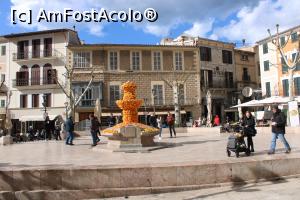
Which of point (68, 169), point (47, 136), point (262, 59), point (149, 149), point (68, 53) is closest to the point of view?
point (68, 169)

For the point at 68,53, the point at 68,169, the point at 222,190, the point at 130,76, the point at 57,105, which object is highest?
the point at 68,53

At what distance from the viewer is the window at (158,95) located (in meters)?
43.5

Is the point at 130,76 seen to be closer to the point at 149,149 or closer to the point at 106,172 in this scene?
the point at 149,149

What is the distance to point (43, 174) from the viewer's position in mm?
8336

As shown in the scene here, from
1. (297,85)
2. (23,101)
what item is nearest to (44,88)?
(23,101)

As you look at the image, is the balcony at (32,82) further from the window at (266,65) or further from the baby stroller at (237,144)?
the baby stroller at (237,144)

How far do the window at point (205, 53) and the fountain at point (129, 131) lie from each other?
1310 inches

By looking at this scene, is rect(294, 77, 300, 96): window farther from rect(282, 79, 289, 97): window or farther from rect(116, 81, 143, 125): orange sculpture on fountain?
rect(116, 81, 143, 125): orange sculpture on fountain

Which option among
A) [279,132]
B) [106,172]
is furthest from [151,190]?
[279,132]

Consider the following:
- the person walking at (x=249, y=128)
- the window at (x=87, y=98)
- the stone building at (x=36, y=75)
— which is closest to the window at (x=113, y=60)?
the window at (x=87, y=98)

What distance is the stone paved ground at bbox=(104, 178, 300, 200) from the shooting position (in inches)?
293

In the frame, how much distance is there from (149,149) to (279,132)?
15.4 feet

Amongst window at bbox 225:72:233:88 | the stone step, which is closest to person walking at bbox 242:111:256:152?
the stone step

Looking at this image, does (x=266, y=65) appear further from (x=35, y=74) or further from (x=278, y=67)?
(x=35, y=74)
